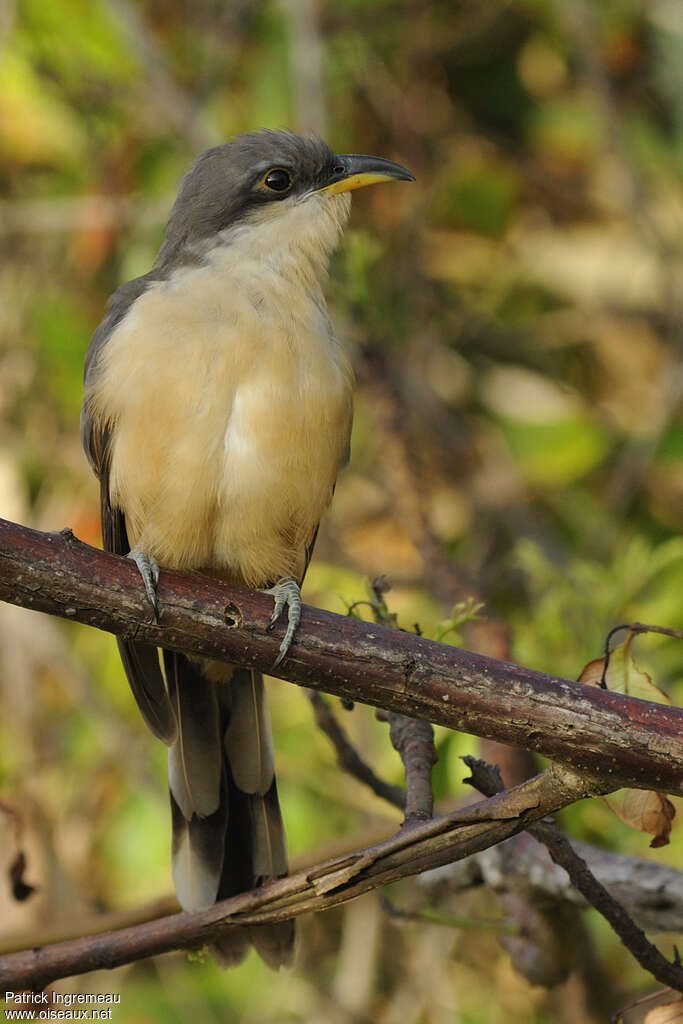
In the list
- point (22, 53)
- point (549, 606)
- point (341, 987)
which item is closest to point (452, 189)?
A: point (22, 53)

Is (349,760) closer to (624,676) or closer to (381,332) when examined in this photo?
(624,676)

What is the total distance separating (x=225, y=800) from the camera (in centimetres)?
366

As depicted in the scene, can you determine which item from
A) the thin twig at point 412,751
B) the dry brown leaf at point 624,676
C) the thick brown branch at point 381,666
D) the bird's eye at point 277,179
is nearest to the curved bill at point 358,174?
the bird's eye at point 277,179

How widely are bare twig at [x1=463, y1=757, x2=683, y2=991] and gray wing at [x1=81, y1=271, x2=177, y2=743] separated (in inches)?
61.5

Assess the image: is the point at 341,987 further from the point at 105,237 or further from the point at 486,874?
the point at 105,237

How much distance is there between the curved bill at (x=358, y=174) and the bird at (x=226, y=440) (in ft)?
0.07

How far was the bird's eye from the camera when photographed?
4035 mm

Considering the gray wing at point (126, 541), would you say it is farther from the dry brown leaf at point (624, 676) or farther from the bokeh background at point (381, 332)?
the dry brown leaf at point (624, 676)

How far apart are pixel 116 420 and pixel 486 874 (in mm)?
1638

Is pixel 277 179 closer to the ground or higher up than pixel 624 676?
higher up

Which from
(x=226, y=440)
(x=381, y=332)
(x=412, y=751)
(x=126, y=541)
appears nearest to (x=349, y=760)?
(x=412, y=751)

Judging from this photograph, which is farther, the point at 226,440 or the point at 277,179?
the point at 277,179

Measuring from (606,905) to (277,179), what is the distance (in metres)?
2.64

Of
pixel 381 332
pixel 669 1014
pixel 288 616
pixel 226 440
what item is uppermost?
pixel 381 332
